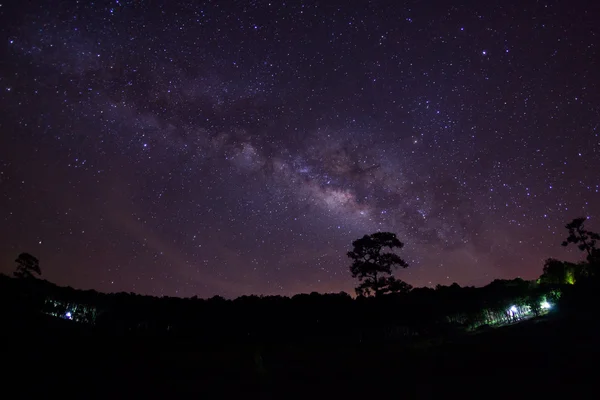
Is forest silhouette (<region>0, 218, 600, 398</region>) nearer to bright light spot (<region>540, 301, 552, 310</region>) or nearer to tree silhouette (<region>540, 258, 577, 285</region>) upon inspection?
bright light spot (<region>540, 301, 552, 310</region>)

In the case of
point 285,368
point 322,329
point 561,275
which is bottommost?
point 285,368

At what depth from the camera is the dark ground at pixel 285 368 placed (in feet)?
43.9

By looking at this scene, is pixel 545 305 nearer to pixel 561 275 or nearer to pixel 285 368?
pixel 561 275

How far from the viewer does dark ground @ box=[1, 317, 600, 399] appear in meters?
13.4

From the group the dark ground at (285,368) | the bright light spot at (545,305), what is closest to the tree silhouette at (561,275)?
the bright light spot at (545,305)

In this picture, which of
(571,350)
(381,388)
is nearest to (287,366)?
(381,388)

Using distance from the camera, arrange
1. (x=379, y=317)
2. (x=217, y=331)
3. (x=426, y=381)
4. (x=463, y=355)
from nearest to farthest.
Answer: (x=426, y=381) < (x=463, y=355) < (x=217, y=331) < (x=379, y=317)

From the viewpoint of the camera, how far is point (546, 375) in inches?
574

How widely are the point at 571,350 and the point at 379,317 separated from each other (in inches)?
508

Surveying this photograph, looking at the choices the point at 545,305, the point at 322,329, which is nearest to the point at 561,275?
the point at 545,305

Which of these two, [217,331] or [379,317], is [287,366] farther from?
[379,317]

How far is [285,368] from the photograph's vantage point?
1911 cm

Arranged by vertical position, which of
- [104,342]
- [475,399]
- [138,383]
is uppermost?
[104,342]

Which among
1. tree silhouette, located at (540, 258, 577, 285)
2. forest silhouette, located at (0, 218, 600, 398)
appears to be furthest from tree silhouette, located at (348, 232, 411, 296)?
tree silhouette, located at (540, 258, 577, 285)
